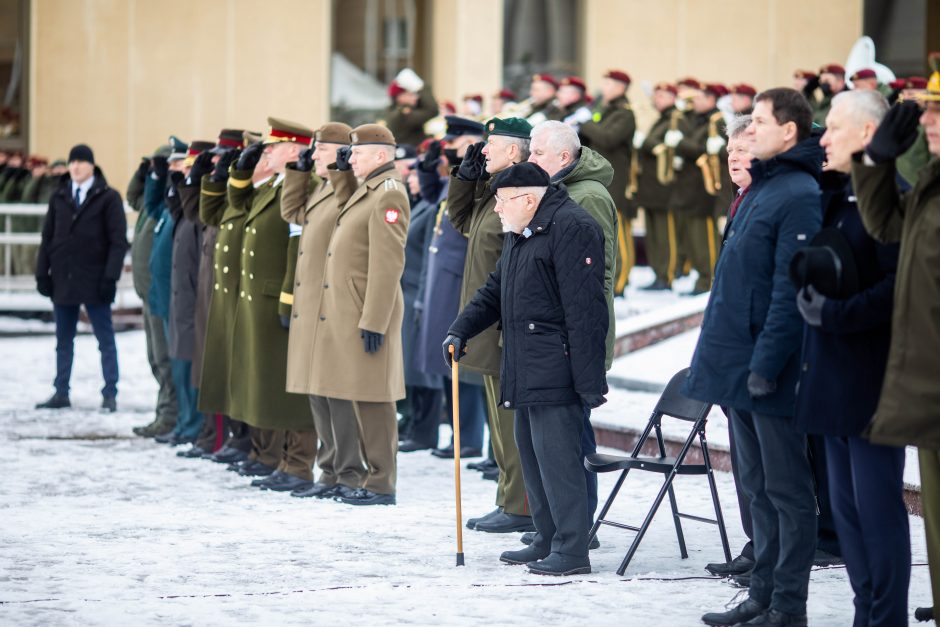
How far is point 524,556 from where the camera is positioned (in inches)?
257

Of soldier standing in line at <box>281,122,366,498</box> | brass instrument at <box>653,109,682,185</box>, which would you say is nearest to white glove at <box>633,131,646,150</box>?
brass instrument at <box>653,109,682,185</box>

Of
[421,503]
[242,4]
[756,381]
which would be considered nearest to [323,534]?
[421,503]

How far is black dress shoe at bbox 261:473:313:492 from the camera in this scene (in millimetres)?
8406

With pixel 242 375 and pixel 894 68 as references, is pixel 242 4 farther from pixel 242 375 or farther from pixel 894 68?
pixel 242 375

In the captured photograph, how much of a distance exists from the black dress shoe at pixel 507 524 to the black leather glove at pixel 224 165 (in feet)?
10.1

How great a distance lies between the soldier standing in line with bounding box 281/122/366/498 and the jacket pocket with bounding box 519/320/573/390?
7.01ft

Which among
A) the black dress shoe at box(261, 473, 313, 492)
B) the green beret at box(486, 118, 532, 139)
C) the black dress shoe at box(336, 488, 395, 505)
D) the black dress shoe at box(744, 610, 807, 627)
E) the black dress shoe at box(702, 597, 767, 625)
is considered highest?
the green beret at box(486, 118, 532, 139)

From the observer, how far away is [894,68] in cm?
2234

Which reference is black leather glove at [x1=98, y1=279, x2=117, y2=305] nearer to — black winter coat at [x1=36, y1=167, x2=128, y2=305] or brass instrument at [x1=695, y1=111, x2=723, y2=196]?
black winter coat at [x1=36, y1=167, x2=128, y2=305]

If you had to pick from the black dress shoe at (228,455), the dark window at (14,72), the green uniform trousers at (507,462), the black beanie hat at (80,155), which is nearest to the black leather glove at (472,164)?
the green uniform trousers at (507,462)

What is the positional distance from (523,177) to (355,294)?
1862 mm

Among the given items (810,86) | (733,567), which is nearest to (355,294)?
(733,567)

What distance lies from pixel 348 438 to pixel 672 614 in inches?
116

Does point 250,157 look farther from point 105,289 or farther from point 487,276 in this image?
point 105,289
